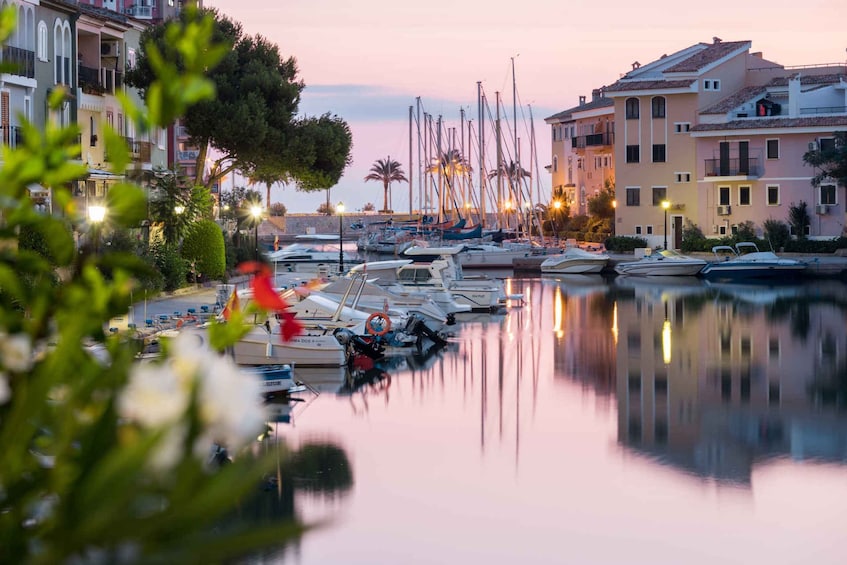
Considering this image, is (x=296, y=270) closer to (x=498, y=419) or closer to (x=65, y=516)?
(x=498, y=419)

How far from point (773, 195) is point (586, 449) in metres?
50.3

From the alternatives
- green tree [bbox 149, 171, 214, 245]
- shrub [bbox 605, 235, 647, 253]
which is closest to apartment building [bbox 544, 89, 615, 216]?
shrub [bbox 605, 235, 647, 253]

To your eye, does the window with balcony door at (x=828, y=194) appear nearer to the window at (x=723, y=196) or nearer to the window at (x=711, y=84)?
the window at (x=723, y=196)

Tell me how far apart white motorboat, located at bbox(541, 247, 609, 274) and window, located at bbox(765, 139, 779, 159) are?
10963 millimetres

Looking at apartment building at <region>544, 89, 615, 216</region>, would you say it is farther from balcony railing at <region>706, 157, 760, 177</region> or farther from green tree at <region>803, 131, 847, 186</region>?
green tree at <region>803, 131, 847, 186</region>

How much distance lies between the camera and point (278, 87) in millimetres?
56219

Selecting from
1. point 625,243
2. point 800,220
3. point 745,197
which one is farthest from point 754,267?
point 625,243

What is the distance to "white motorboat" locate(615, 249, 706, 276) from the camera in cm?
6373

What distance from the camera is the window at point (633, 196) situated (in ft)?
245

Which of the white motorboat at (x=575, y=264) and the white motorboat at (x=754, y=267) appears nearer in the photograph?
the white motorboat at (x=754, y=267)

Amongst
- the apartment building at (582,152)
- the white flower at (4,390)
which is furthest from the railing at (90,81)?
the apartment building at (582,152)

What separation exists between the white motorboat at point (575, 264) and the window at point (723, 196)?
341 inches

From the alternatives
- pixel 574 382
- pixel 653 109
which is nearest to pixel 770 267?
pixel 653 109

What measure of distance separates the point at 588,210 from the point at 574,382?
55.8 metres
